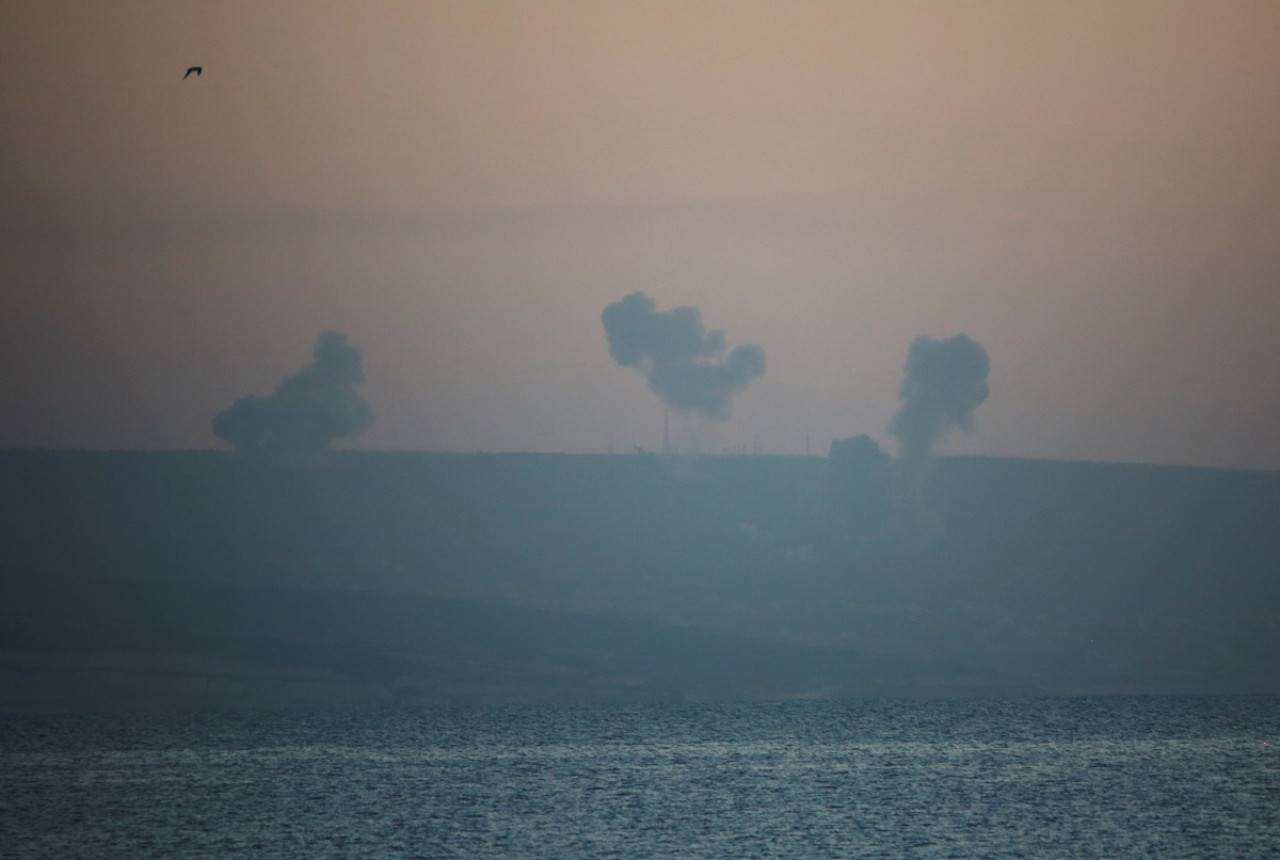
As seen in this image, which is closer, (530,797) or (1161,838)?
(1161,838)

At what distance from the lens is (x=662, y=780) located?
2787mm

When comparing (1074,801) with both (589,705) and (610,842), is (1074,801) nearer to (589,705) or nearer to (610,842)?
(610,842)

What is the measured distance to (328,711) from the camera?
3.57 meters

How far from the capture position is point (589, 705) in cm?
359

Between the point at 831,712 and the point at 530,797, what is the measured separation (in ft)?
3.79

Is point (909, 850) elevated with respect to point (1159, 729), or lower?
lower

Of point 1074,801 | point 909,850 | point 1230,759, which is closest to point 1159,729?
point 1230,759

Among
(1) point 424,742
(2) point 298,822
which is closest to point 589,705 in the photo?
(1) point 424,742

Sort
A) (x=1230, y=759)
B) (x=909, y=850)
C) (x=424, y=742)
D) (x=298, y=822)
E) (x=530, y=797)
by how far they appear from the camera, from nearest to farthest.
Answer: (x=909, y=850), (x=298, y=822), (x=530, y=797), (x=1230, y=759), (x=424, y=742)

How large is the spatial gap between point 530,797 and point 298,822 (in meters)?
0.51

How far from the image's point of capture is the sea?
2373mm

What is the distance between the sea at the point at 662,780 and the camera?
7.79 feet

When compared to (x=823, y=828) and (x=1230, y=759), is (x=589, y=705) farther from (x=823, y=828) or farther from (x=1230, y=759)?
(x=1230, y=759)

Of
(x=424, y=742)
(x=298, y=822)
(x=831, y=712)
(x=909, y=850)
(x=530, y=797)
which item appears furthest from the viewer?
(x=831, y=712)
